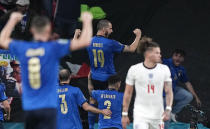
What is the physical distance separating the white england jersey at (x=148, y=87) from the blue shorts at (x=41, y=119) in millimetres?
1946

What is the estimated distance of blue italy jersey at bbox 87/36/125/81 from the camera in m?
10.1

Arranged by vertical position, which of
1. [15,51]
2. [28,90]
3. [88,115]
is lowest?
[88,115]

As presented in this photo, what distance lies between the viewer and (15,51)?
6.46 metres

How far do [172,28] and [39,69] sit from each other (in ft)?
20.9

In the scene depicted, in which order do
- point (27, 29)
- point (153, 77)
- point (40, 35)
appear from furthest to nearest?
point (27, 29)
point (153, 77)
point (40, 35)

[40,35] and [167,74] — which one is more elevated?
[40,35]

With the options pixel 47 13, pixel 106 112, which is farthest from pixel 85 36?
pixel 47 13

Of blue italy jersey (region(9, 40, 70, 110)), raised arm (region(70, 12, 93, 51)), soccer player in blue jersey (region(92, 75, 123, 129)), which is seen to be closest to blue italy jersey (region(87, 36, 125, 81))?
soccer player in blue jersey (region(92, 75, 123, 129))

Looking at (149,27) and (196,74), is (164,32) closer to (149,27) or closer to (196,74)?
(149,27)

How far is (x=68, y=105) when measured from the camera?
28.8 ft

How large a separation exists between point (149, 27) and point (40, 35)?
604 cm

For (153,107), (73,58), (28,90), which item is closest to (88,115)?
(73,58)

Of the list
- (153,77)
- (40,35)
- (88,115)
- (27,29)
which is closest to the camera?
(40,35)

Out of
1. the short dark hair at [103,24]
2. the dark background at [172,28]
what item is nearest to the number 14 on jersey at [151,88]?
the short dark hair at [103,24]
